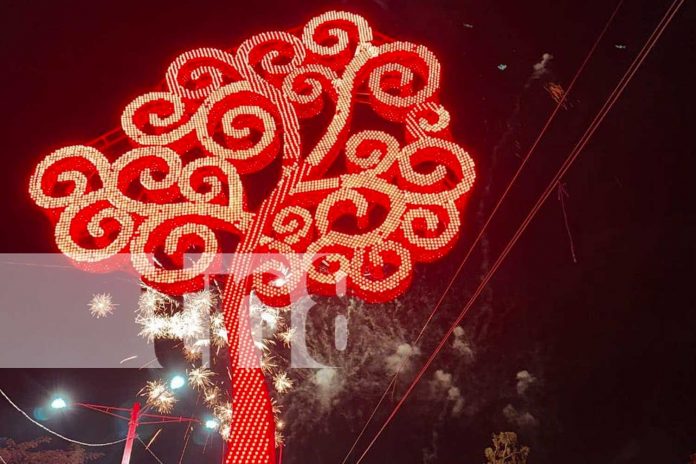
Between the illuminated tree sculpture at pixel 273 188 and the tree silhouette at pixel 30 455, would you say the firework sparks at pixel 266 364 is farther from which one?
the tree silhouette at pixel 30 455

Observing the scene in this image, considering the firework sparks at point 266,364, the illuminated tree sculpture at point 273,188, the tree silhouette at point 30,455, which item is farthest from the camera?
the tree silhouette at point 30,455

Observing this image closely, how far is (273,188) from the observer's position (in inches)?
222

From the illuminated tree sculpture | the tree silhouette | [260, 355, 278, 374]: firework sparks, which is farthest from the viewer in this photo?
the tree silhouette

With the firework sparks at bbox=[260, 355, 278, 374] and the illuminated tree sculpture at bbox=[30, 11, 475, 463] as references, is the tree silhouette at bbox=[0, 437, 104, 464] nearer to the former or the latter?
the firework sparks at bbox=[260, 355, 278, 374]

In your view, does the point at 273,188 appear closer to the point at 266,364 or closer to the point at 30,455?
the point at 266,364

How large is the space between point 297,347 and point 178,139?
14.7 metres

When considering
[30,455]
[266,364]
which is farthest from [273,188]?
[30,455]

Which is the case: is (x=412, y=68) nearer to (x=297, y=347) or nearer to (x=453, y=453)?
(x=297, y=347)

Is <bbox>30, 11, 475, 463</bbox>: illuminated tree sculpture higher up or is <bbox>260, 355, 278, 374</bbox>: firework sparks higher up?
<bbox>260, 355, 278, 374</bbox>: firework sparks

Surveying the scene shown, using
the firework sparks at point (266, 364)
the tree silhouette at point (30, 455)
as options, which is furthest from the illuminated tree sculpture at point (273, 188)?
the tree silhouette at point (30, 455)

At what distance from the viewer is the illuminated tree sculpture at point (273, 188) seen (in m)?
4.90

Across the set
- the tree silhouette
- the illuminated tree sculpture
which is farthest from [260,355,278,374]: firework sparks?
the tree silhouette

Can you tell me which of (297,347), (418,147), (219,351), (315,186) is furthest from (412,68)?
(297,347)

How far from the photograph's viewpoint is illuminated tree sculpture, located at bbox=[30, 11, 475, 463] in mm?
4898
